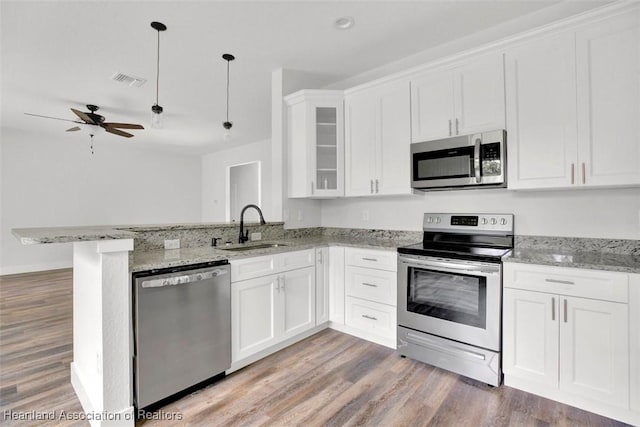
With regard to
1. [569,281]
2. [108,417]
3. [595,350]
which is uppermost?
[569,281]

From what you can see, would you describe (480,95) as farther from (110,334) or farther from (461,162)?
(110,334)

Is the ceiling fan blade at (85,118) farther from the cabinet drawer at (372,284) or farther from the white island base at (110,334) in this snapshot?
the cabinet drawer at (372,284)

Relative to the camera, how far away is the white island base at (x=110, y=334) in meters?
1.57

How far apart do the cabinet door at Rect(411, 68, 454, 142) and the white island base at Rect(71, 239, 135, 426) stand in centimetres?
233

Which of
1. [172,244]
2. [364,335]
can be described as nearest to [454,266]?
[364,335]

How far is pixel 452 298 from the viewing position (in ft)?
7.20

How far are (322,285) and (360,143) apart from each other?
1439 mm

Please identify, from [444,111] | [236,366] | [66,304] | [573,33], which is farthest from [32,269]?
[573,33]

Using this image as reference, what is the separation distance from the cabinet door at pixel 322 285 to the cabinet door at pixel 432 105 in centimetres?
133

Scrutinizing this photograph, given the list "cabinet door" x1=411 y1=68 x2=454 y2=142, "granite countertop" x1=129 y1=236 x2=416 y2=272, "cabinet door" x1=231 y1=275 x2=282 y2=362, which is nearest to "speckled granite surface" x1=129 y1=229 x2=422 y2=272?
"granite countertop" x1=129 y1=236 x2=416 y2=272

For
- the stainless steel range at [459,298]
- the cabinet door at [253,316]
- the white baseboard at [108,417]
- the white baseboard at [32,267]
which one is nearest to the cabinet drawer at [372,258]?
the stainless steel range at [459,298]

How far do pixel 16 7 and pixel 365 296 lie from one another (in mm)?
3539

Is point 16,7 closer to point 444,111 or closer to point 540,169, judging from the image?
point 444,111

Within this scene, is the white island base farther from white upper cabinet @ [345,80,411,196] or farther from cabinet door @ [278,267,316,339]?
white upper cabinet @ [345,80,411,196]
